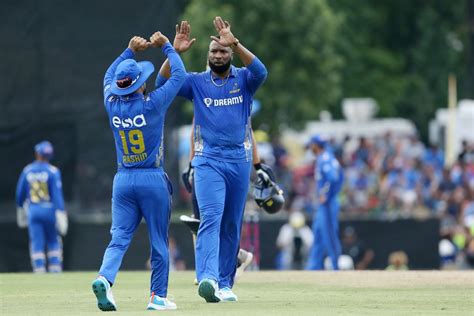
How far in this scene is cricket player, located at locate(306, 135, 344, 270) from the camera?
77.9 feet

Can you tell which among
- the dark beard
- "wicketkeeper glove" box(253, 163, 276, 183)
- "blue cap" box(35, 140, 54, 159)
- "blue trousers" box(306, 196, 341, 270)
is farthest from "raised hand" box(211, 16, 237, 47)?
"blue trousers" box(306, 196, 341, 270)

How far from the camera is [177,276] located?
1844 centimetres

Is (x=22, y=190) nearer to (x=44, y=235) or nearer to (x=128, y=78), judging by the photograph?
(x=44, y=235)

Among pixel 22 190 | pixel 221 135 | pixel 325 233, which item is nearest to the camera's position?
pixel 221 135

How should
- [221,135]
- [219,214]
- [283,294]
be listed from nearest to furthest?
[219,214] < [221,135] < [283,294]

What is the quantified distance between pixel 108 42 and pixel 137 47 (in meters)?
10.3

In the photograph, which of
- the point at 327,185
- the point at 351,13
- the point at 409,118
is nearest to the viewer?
the point at 327,185

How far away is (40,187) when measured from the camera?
76.9 feet

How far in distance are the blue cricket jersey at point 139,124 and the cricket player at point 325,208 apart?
10491 millimetres

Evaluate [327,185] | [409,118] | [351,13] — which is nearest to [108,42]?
[327,185]

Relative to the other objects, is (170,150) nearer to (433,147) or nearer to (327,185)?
(327,185)

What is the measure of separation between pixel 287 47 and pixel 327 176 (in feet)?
62.6

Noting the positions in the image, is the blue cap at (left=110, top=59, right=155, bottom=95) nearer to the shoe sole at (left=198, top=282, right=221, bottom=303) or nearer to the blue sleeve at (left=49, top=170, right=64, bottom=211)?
the shoe sole at (left=198, top=282, right=221, bottom=303)

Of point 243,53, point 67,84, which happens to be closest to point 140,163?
point 243,53
